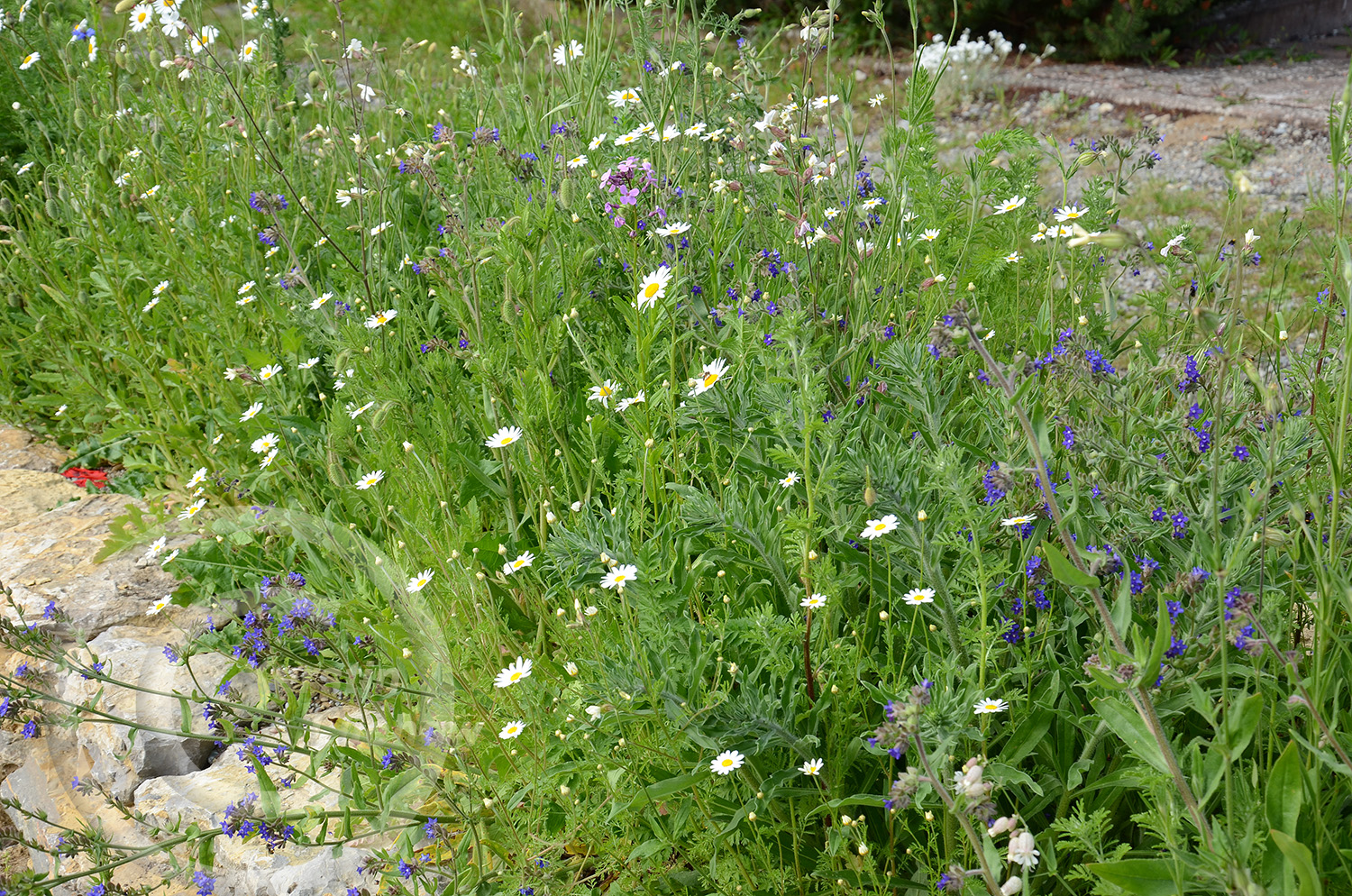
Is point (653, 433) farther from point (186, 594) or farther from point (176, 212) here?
point (176, 212)

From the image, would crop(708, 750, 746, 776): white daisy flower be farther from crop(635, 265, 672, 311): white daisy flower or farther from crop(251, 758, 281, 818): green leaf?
crop(635, 265, 672, 311): white daisy flower

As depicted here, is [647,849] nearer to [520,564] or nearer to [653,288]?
[520,564]

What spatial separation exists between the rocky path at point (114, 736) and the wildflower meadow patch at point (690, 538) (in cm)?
1

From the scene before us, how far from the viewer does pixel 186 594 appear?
2.37 metres

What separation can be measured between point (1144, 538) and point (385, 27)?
8455 millimetres

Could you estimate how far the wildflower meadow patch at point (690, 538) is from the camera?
1.26 m

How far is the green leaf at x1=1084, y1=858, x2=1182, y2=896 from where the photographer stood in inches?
41.8

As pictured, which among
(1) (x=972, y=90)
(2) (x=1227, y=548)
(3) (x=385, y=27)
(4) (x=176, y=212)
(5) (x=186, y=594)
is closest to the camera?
(2) (x=1227, y=548)

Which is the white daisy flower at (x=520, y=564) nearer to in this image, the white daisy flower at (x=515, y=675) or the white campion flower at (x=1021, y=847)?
the white daisy flower at (x=515, y=675)

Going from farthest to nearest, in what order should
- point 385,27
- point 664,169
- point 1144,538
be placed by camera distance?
point 385,27 → point 664,169 → point 1144,538

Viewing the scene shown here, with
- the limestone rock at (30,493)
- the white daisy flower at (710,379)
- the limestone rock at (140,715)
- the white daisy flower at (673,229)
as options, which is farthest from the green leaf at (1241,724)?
the limestone rock at (30,493)

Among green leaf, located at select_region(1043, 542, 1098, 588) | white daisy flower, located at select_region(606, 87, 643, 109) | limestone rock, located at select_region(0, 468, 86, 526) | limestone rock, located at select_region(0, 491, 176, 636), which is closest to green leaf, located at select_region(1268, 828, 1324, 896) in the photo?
green leaf, located at select_region(1043, 542, 1098, 588)

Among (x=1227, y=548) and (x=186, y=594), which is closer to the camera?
(x=1227, y=548)

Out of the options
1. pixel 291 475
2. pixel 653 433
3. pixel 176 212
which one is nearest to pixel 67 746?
pixel 291 475
